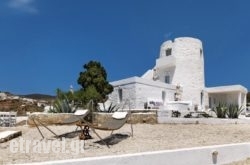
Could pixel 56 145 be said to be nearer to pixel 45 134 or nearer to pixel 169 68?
pixel 45 134

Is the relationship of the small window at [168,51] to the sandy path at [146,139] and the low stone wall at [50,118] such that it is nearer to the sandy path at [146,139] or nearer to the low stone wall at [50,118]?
the sandy path at [146,139]

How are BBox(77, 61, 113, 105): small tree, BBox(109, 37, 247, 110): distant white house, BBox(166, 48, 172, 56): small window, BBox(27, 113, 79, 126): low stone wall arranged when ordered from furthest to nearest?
BBox(166, 48, 172, 56): small window < BBox(109, 37, 247, 110): distant white house < BBox(77, 61, 113, 105): small tree < BBox(27, 113, 79, 126): low stone wall

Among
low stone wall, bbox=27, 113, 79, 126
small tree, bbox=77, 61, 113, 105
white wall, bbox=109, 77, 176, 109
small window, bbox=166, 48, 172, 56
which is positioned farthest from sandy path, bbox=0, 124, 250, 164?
small window, bbox=166, 48, 172, 56

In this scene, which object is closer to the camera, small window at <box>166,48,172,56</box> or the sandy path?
the sandy path

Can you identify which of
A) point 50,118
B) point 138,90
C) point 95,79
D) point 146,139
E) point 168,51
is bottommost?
point 146,139

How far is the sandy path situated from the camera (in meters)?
7.60

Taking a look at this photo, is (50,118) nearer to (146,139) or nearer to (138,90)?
(146,139)

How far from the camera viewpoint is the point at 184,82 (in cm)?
3209

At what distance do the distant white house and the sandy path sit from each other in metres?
16.0

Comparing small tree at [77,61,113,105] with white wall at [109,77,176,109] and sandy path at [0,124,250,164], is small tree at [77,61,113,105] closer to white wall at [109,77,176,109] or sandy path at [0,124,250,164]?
white wall at [109,77,176,109]

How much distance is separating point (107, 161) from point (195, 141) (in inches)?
184

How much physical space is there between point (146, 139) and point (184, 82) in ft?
74.3

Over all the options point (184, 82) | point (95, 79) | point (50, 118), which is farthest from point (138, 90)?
point (50, 118)

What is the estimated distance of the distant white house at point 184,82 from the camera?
29.6m
